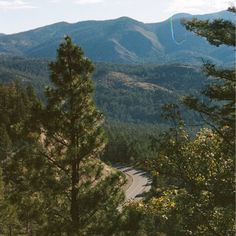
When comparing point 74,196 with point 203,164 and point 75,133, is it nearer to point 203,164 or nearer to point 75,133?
point 75,133

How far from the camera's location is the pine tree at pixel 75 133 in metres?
24.3

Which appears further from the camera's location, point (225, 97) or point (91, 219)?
point (91, 219)

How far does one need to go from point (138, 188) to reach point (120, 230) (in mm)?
104380

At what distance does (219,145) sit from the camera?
16.0 m

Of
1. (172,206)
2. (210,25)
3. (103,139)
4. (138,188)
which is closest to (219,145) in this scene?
(172,206)

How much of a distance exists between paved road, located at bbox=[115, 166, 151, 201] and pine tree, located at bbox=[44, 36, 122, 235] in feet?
281

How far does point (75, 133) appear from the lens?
24672 millimetres

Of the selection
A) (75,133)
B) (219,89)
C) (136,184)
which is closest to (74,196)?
(75,133)

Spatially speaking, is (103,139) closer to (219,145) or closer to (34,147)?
(34,147)

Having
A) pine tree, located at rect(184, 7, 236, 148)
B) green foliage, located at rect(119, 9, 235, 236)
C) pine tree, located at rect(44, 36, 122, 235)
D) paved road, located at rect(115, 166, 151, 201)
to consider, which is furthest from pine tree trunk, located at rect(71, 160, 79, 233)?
paved road, located at rect(115, 166, 151, 201)

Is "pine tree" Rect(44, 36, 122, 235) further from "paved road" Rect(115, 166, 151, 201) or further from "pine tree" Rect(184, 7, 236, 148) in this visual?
"paved road" Rect(115, 166, 151, 201)

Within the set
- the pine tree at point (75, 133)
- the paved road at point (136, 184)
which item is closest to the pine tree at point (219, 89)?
the pine tree at point (75, 133)

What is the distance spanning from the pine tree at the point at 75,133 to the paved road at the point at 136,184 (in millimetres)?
85692

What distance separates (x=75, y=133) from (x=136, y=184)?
113 metres
